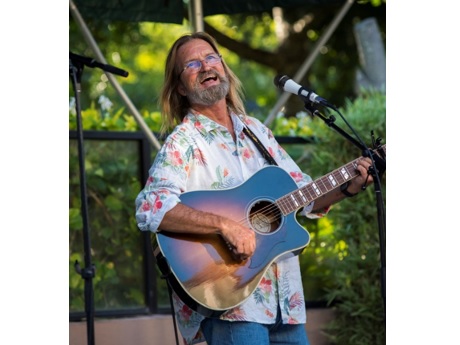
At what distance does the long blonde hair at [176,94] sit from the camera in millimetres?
3836

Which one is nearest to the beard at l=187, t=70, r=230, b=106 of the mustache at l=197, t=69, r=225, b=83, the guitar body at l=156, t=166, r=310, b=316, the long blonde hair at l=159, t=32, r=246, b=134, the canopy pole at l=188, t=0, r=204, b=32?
the mustache at l=197, t=69, r=225, b=83

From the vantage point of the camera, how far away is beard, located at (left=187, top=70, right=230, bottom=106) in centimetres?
365

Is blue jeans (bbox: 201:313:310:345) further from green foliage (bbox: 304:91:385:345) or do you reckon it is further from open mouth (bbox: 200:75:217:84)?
green foliage (bbox: 304:91:385:345)

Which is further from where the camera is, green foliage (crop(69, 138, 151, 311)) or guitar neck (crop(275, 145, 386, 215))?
green foliage (crop(69, 138, 151, 311))

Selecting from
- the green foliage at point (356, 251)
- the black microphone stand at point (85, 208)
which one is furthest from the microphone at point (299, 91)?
the green foliage at point (356, 251)

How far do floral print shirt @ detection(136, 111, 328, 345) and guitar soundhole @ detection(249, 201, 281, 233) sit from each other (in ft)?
0.39

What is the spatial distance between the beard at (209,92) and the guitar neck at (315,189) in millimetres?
480

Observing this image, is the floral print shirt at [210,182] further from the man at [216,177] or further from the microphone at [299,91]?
the microphone at [299,91]

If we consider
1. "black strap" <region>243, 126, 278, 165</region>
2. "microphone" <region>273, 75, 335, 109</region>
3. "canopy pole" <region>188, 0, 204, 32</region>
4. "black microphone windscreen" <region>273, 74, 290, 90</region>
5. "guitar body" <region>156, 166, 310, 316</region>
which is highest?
"canopy pole" <region>188, 0, 204, 32</region>

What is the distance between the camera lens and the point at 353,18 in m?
9.34

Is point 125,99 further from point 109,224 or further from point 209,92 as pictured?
point 209,92

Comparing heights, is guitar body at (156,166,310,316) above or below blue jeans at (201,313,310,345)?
above

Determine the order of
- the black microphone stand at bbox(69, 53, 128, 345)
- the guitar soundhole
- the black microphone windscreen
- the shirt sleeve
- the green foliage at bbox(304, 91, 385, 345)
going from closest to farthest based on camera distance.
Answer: the shirt sleeve < the guitar soundhole < the black microphone windscreen < the black microphone stand at bbox(69, 53, 128, 345) < the green foliage at bbox(304, 91, 385, 345)

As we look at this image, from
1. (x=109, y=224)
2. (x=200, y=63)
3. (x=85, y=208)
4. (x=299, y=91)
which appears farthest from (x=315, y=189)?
(x=109, y=224)
